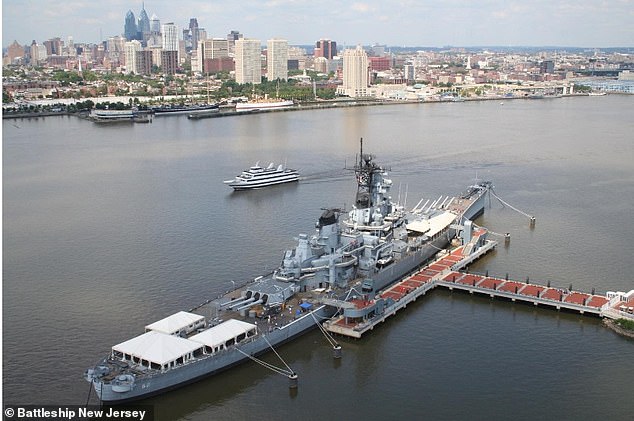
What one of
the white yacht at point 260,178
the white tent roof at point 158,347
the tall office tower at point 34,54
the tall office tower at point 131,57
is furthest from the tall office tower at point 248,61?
the white tent roof at point 158,347

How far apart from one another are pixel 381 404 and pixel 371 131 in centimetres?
3583

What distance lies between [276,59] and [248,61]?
6831 mm

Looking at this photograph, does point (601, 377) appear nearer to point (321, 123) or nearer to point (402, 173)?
point (402, 173)

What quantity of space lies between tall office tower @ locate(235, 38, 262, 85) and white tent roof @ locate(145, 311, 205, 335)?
236ft

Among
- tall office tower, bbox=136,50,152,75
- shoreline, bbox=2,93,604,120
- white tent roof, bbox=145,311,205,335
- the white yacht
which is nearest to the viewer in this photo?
white tent roof, bbox=145,311,205,335

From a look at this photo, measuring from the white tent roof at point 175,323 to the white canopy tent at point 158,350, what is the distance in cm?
40

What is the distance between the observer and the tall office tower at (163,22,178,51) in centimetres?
14362

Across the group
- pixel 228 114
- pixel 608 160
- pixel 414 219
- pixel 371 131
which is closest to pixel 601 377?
pixel 414 219

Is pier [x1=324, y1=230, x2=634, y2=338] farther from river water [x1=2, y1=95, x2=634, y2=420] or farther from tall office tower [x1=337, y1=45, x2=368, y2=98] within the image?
tall office tower [x1=337, y1=45, x2=368, y2=98]

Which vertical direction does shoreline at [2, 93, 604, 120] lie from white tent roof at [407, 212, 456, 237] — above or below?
above

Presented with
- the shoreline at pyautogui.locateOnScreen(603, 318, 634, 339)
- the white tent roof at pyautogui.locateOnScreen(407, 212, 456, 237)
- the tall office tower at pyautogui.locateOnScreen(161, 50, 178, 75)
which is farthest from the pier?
the tall office tower at pyautogui.locateOnScreen(161, 50, 178, 75)

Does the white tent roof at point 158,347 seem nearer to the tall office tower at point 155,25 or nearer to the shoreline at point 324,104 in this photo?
the shoreline at point 324,104

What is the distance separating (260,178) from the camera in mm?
28453

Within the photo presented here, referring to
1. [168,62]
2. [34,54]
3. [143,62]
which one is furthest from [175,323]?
[34,54]
